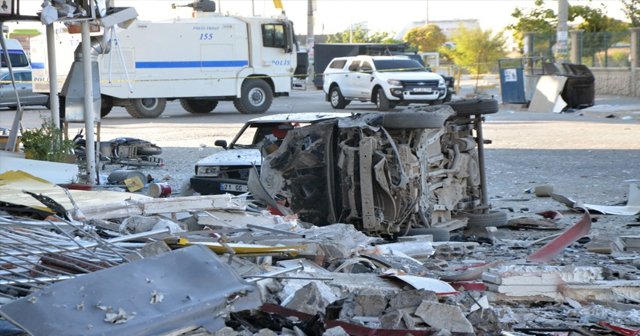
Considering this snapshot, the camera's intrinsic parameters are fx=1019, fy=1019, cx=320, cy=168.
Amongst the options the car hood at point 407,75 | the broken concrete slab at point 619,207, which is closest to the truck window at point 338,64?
the car hood at point 407,75

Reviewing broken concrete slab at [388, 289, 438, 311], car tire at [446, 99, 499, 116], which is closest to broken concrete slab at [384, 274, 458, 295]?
broken concrete slab at [388, 289, 438, 311]

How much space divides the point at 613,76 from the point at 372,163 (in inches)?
1146

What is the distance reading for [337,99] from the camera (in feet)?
113

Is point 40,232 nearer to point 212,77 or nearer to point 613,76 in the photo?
point 212,77

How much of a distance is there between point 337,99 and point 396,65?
240 cm

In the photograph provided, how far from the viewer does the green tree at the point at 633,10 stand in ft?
158

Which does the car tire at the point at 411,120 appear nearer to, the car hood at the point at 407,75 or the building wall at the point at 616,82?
the car hood at the point at 407,75

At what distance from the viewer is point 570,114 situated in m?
30.1

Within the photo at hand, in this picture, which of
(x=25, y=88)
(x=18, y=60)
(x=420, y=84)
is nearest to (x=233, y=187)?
(x=420, y=84)

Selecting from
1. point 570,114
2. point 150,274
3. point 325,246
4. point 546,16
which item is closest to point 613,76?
point 570,114

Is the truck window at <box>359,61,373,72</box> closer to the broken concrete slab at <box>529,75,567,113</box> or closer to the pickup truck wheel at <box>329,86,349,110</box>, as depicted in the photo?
the pickup truck wheel at <box>329,86,349,110</box>

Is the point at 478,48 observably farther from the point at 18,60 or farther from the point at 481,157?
the point at 481,157

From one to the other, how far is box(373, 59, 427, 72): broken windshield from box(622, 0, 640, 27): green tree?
1881 centimetres

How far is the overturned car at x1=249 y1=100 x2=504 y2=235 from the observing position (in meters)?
9.83
